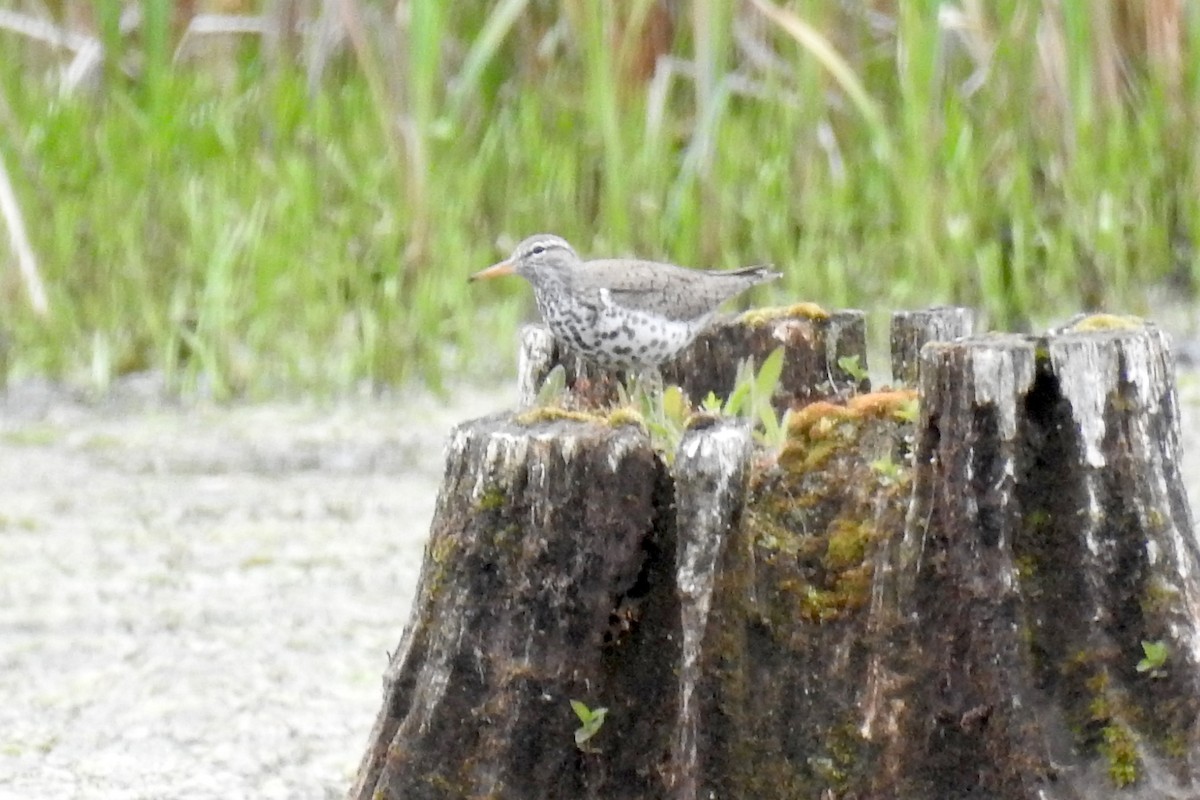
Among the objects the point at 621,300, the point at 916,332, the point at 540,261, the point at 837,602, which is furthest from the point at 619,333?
the point at 837,602

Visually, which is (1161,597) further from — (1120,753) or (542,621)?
(542,621)

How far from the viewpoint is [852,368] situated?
262 centimetres

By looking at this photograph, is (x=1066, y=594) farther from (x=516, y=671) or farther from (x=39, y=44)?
(x=39, y=44)

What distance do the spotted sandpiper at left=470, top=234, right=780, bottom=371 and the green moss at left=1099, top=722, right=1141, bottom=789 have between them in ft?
3.34

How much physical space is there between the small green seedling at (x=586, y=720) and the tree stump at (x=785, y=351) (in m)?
0.58

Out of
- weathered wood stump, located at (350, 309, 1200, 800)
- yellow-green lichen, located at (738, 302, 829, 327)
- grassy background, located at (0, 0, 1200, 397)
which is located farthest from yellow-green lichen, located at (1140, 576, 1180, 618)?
grassy background, located at (0, 0, 1200, 397)

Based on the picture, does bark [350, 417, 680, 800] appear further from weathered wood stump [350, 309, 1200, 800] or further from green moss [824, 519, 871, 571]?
green moss [824, 519, 871, 571]

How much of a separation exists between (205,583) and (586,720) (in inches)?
86.5

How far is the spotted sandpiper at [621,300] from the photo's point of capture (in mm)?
3182

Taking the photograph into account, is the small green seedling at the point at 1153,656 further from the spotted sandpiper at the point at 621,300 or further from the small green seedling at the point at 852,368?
the spotted sandpiper at the point at 621,300

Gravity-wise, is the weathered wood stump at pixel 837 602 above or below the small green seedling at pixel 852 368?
below

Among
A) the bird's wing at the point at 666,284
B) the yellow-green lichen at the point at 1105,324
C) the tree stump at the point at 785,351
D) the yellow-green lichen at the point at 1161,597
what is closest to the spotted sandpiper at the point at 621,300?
the bird's wing at the point at 666,284

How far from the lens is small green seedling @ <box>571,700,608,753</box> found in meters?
2.09

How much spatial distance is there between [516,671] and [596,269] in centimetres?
173
